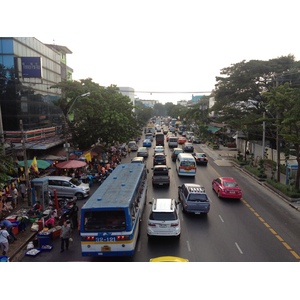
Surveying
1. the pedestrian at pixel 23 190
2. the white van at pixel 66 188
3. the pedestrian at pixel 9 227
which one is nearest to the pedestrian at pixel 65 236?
the pedestrian at pixel 9 227

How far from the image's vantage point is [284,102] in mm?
24906

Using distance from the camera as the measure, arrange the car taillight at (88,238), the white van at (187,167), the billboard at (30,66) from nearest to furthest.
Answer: the car taillight at (88,238) < the white van at (187,167) < the billboard at (30,66)

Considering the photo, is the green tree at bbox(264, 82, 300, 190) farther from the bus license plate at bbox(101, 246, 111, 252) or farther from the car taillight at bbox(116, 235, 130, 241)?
the bus license plate at bbox(101, 246, 111, 252)

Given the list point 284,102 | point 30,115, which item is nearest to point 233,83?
point 284,102

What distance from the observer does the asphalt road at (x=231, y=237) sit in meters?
13.6

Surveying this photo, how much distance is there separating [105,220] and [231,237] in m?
6.89

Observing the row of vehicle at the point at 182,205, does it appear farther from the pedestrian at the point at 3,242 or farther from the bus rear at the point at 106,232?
the pedestrian at the point at 3,242

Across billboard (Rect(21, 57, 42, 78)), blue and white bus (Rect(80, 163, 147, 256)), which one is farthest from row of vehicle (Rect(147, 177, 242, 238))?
billboard (Rect(21, 57, 42, 78))

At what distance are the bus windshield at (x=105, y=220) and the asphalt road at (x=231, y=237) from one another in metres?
1.78

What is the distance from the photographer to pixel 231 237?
15.7m

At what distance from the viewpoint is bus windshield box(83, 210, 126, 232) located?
12263 millimetres

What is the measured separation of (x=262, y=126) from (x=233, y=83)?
7.68 meters

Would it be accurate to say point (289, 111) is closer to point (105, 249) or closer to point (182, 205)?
point (182, 205)

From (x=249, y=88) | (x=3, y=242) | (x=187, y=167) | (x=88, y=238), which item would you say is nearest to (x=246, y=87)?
(x=249, y=88)
